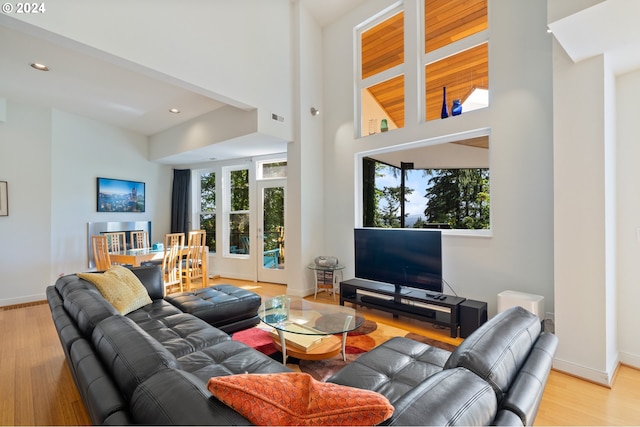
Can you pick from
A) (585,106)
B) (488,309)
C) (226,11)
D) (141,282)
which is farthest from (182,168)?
(585,106)

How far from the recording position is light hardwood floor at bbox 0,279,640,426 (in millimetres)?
1881

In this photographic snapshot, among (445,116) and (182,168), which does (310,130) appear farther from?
(182,168)

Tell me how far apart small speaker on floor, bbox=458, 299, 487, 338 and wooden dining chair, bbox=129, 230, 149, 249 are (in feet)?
17.8

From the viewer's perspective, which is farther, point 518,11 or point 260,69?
point 260,69

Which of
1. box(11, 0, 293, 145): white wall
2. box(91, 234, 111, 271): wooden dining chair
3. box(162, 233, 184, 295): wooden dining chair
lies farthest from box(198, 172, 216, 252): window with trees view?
box(11, 0, 293, 145): white wall

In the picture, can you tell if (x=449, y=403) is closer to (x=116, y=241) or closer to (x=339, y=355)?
(x=339, y=355)

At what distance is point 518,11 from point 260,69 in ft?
10.2

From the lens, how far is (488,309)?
3.38m

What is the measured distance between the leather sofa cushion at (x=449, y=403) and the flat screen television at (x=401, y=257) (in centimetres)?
247

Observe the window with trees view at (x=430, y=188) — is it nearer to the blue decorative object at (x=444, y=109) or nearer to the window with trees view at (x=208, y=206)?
the blue decorative object at (x=444, y=109)

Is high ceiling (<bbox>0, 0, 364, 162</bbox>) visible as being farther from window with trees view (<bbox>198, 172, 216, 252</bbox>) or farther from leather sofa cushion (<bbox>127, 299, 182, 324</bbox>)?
leather sofa cushion (<bbox>127, 299, 182, 324</bbox>)

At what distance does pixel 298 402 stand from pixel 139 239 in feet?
19.3

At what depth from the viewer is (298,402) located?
0.87m

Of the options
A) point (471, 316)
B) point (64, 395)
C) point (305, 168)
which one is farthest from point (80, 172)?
point (471, 316)
